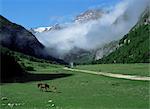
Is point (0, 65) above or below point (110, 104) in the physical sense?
above

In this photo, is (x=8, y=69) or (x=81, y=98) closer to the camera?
(x=81, y=98)

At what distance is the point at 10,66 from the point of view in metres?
117

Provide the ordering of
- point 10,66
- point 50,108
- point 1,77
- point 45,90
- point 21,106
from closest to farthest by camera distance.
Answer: point 50,108, point 21,106, point 45,90, point 1,77, point 10,66

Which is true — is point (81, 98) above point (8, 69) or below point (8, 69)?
below

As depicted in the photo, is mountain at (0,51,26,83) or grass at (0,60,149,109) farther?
mountain at (0,51,26,83)

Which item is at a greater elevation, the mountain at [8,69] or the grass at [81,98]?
the mountain at [8,69]

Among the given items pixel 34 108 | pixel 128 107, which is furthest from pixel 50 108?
pixel 128 107

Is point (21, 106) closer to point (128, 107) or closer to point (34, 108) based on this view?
point (34, 108)

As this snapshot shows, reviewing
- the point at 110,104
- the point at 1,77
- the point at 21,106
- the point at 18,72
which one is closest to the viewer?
the point at 21,106

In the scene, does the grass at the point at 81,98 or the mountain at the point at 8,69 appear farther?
the mountain at the point at 8,69

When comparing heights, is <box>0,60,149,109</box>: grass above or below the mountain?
below

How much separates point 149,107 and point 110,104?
4404 mm

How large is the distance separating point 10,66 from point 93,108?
284 feet

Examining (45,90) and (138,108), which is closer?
(138,108)
